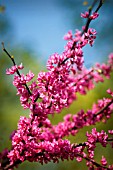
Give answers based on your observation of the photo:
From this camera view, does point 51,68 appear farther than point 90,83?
No

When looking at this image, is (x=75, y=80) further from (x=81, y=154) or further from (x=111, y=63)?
(x=81, y=154)

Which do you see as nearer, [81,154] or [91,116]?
[81,154]

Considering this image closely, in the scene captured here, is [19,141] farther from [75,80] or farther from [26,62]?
[26,62]

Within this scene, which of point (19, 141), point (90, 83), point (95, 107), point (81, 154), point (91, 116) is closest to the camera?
point (19, 141)

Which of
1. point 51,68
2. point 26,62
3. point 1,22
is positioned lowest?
point 51,68

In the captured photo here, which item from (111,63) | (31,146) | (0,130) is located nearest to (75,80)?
(111,63)

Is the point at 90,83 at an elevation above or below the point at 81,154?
above

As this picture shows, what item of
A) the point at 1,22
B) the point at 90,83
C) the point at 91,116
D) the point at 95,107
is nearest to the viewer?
the point at 91,116

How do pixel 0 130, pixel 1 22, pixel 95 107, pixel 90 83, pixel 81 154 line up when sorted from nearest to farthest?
pixel 81 154, pixel 95 107, pixel 90 83, pixel 0 130, pixel 1 22

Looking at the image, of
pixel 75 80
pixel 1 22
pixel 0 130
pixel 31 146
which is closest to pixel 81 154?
pixel 31 146
